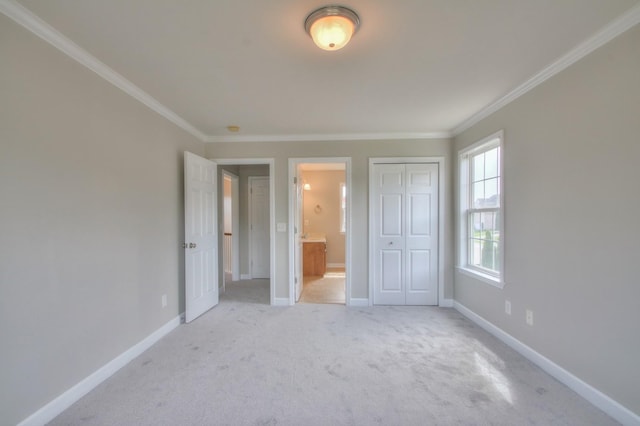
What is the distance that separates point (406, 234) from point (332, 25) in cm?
293

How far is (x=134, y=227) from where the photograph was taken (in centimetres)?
253

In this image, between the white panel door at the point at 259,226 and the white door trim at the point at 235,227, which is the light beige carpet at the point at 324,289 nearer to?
the white panel door at the point at 259,226

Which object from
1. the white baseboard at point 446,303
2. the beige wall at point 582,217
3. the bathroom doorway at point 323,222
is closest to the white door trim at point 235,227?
the bathroom doorway at point 323,222

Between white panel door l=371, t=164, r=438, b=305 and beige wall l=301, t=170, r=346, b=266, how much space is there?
3097mm

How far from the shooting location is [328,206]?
7.06 meters

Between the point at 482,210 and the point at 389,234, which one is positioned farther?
the point at 389,234

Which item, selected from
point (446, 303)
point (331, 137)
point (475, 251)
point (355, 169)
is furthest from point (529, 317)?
point (331, 137)

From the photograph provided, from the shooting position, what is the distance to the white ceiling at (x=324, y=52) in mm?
1537

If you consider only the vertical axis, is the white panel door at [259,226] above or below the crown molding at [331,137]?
below

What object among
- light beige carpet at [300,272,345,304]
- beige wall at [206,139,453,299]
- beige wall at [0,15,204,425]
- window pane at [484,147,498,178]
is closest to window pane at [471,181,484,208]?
window pane at [484,147,498,178]

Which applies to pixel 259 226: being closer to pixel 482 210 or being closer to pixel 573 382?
pixel 482 210

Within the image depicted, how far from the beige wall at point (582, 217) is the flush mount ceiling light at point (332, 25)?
Answer: 1675 mm

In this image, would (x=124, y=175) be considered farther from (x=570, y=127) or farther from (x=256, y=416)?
(x=570, y=127)

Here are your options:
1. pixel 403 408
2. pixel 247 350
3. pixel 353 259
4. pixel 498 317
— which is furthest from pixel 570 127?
pixel 247 350
